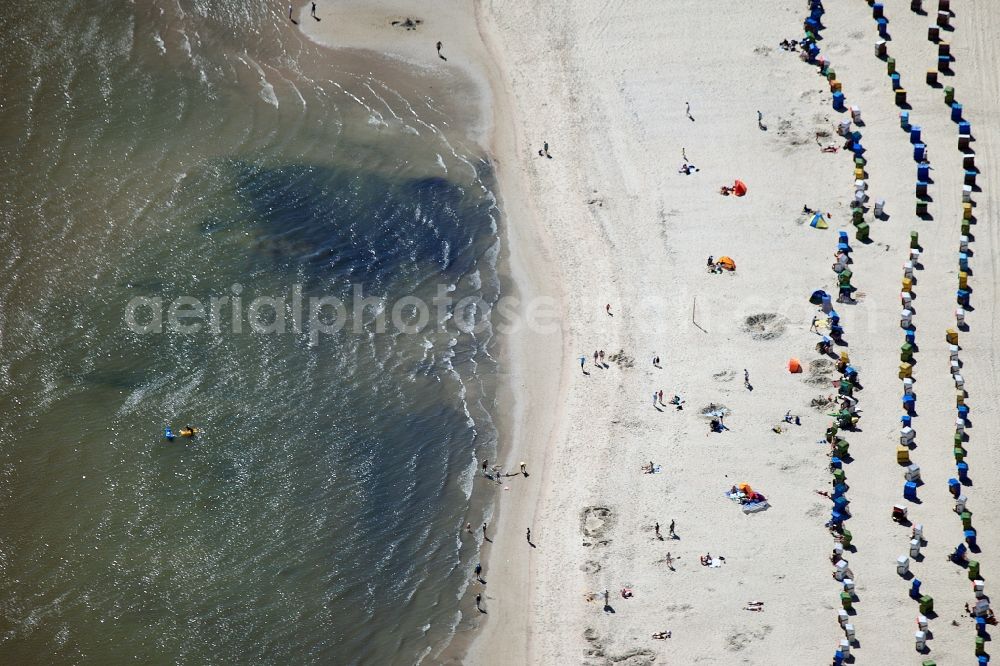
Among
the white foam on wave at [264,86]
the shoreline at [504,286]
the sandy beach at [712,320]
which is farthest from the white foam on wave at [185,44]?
the sandy beach at [712,320]

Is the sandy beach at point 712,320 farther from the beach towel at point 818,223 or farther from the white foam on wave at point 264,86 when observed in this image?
the white foam on wave at point 264,86

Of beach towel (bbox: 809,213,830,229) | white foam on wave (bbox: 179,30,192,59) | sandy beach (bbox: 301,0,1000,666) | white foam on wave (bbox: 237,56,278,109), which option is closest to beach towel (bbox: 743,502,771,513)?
sandy beach (bbox: 301,0,1000,666)

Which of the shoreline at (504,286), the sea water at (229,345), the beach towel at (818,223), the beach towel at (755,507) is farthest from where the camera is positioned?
the beach towel at (818,223)

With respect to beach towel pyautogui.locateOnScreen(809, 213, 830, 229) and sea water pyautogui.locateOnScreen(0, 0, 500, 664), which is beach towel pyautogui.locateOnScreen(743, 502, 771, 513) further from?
beach towel pyautogui.locateOnScreen(809, 213, 830, 229)

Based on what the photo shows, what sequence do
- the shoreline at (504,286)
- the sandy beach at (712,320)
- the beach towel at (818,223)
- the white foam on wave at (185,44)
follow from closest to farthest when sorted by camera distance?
the sandy beach at (712,320) → the shoreline at (504,286) → the beach towel at (818,223) → the white foam on wave at (185,44)

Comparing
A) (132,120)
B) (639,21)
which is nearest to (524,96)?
(639,21)

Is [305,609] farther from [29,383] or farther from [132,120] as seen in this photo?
[132,120]
